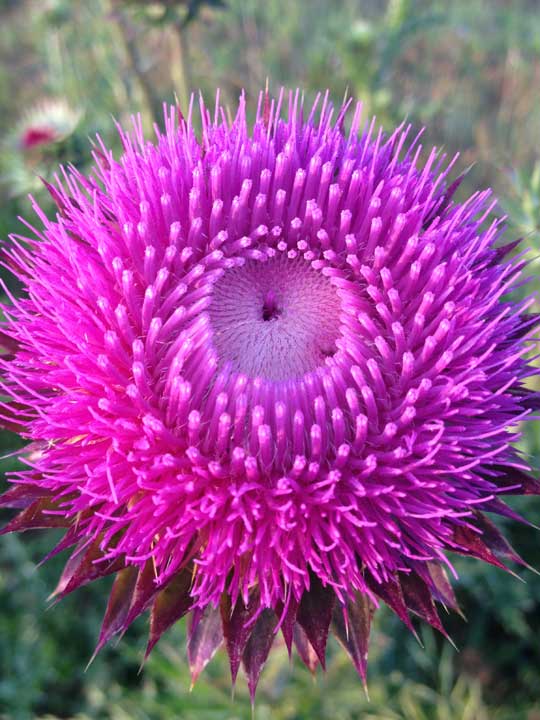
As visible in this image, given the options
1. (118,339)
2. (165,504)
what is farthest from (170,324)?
(165,504)

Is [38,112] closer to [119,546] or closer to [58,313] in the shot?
[58,313]

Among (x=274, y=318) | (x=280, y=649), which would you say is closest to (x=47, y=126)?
(x=274, y=318)

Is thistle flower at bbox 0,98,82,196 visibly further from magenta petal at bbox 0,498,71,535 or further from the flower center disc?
magenta petal at bbox 0,498,71,535

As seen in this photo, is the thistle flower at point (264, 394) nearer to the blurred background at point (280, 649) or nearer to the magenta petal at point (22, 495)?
the magenta petal at point (22, 495)

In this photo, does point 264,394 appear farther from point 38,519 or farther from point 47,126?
point 47,126

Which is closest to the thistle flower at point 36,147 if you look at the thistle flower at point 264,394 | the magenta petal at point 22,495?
the thistle flower at point 264,394

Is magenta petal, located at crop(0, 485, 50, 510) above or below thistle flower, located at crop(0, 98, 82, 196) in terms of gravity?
below

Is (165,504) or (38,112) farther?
(38,112)

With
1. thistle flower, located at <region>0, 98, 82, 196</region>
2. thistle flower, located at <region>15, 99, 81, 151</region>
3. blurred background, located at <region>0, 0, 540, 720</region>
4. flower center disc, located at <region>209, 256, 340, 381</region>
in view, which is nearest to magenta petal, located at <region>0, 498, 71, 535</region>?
flower center disc, located at <region>209, 256, 340, 381</region>
